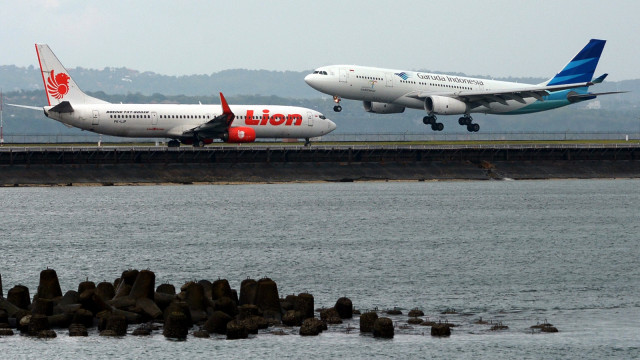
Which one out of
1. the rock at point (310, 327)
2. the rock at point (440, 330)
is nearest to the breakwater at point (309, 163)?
the rock at point (310, 327)

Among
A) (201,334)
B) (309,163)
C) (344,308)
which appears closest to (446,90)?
(309,163)

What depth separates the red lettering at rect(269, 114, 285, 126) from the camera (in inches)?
4722

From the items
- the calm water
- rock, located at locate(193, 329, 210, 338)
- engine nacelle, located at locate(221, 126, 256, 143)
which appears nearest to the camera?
the calm water

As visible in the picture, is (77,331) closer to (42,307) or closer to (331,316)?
(42,307)

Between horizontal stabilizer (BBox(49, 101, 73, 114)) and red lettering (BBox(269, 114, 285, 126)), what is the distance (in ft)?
73.8

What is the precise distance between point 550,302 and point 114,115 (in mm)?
71256

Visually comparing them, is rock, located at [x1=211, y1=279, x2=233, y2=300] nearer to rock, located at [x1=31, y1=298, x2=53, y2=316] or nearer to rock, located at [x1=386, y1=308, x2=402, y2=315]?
rock, located at [x1=31, y1=298, x2=53, y2=316]

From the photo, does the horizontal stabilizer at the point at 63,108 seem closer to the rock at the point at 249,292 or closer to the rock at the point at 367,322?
the rock at the point at 249,292

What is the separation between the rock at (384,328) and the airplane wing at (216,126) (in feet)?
241

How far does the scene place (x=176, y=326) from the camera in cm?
4162

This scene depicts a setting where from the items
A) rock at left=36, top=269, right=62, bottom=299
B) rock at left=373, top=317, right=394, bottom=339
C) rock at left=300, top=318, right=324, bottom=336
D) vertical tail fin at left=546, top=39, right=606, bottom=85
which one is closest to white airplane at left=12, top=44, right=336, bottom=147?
vertical tail fin at left=546, top=39, right=606, bottom=85

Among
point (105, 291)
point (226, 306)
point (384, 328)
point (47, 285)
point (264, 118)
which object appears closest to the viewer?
point (384, 328)

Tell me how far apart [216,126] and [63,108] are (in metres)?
16.3

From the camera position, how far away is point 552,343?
42625mm
